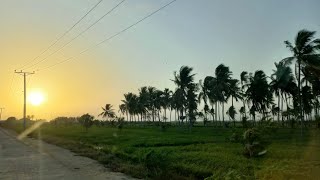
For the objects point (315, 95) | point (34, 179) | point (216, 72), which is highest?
point (216, 72)

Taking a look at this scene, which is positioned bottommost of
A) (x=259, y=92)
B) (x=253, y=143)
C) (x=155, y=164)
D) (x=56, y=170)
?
(x=56, y=170)

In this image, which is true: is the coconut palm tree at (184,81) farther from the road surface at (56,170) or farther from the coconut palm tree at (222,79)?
the road surface at (56,170)

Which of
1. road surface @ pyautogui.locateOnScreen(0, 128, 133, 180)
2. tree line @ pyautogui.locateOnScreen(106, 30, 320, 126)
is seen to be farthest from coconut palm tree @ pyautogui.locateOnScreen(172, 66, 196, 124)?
road surface @ pyautogui.locateOnScreen(0, 128, 133, 180)

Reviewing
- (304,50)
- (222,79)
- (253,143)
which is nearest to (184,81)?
(222,79)

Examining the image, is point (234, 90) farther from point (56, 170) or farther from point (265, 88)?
point (56, 170)

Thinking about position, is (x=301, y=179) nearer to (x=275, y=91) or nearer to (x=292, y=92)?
(x=292, y=92)

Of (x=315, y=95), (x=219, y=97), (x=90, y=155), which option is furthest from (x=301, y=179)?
(x=219, y=97)

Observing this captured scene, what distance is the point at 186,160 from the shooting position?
20344 millimetres

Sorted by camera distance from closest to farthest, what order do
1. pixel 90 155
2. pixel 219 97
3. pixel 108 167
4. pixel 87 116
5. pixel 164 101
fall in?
pixel 108 167 < pixel 90 155 < pixel 87 116 < pixel 219 97 < pixel 164 101

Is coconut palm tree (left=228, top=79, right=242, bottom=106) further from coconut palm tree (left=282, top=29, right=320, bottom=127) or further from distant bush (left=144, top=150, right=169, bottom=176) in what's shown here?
distant bush (left=144, top=150, right=169, bottom=176)

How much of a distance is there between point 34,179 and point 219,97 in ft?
197

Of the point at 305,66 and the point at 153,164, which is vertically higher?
the point at 305,66

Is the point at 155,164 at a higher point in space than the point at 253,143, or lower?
lower

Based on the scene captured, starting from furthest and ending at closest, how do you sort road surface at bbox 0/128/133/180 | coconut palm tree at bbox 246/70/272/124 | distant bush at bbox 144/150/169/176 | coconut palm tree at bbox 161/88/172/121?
coconut palm tree at bbox 161/88/172/121
coconut palm tree at bbox 246/70/272/124
distant bush at bbox 144/150/169/176
road surface at bbox 0/128/133/180
